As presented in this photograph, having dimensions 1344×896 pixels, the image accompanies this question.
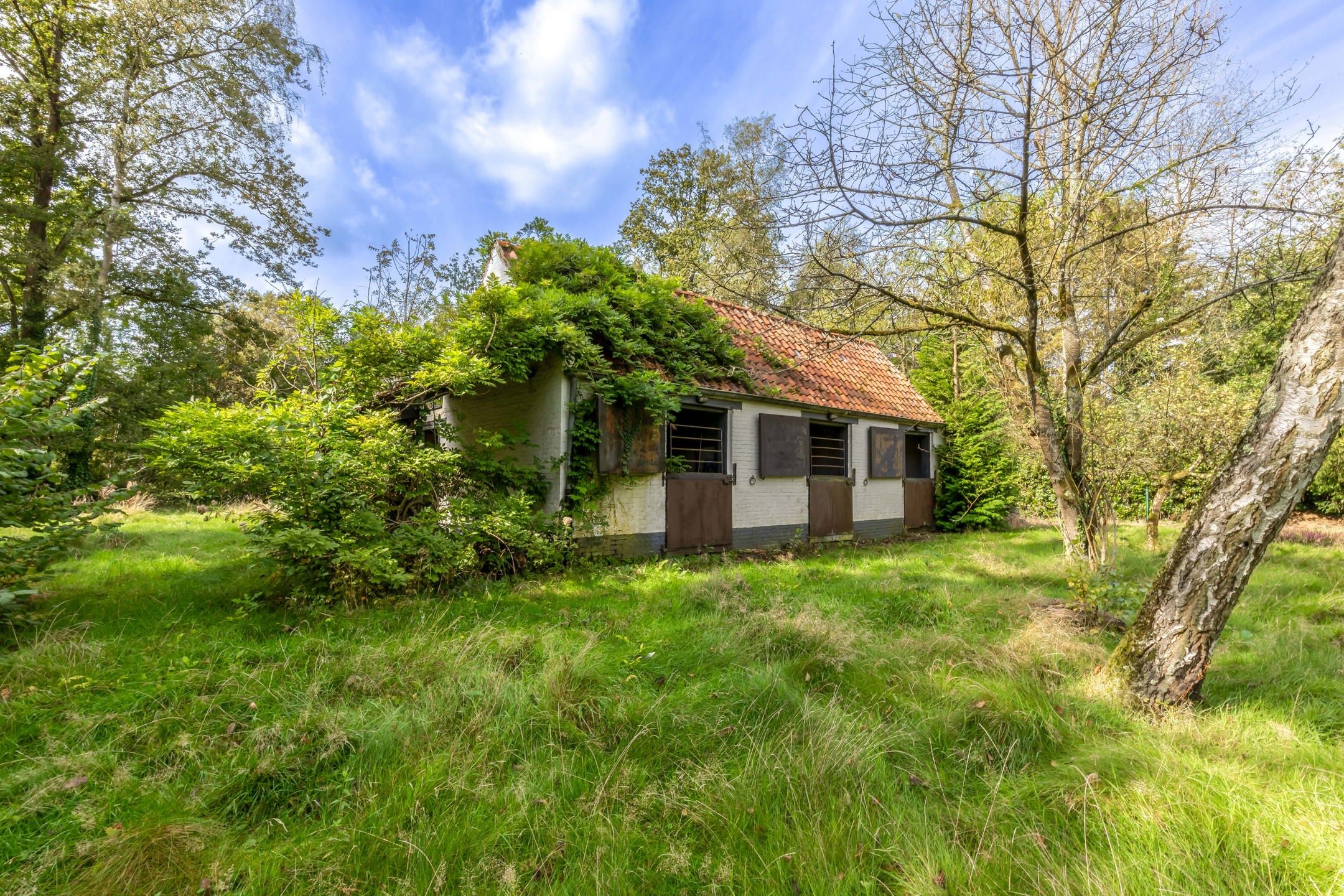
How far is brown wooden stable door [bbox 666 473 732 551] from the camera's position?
326 inches

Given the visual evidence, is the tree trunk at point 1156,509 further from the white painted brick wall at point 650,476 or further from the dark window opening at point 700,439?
the dark window opening at point 700,439

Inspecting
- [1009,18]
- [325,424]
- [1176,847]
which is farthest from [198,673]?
[1009,18]

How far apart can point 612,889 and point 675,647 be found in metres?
2.29

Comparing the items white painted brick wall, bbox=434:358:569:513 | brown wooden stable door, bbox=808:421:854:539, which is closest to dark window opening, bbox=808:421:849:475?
brown wooden stable door, bbox=808:421:854:539

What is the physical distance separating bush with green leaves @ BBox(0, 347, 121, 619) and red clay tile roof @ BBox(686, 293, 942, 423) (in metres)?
6.94

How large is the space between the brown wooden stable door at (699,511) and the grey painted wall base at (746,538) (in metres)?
0.24

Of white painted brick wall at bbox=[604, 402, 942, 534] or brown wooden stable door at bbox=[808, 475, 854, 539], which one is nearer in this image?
white painted brick wall at bbox=[604, 402, 942, 534]

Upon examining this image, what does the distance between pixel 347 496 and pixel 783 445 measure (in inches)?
268

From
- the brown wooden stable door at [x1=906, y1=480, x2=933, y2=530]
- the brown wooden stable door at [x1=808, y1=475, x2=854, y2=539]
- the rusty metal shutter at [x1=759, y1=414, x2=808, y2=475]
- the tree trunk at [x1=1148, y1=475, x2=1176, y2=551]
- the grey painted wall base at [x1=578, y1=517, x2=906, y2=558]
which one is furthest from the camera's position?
the brown wooden stable door at [x1=906, y1=480, x2=933, y2=530]

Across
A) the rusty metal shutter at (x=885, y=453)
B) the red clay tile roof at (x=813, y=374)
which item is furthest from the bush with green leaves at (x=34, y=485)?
the rusty metal shutter at (x=885, y=453)

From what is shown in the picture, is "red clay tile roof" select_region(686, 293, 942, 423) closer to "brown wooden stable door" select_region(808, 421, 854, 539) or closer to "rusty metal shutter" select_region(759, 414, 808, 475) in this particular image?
"rusty metal shutter" select_region(759, 414, 808, 475)

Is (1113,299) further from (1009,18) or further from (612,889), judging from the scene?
(612,889)

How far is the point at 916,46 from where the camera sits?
3822 mm

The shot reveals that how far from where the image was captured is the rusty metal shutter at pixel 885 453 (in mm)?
11125
